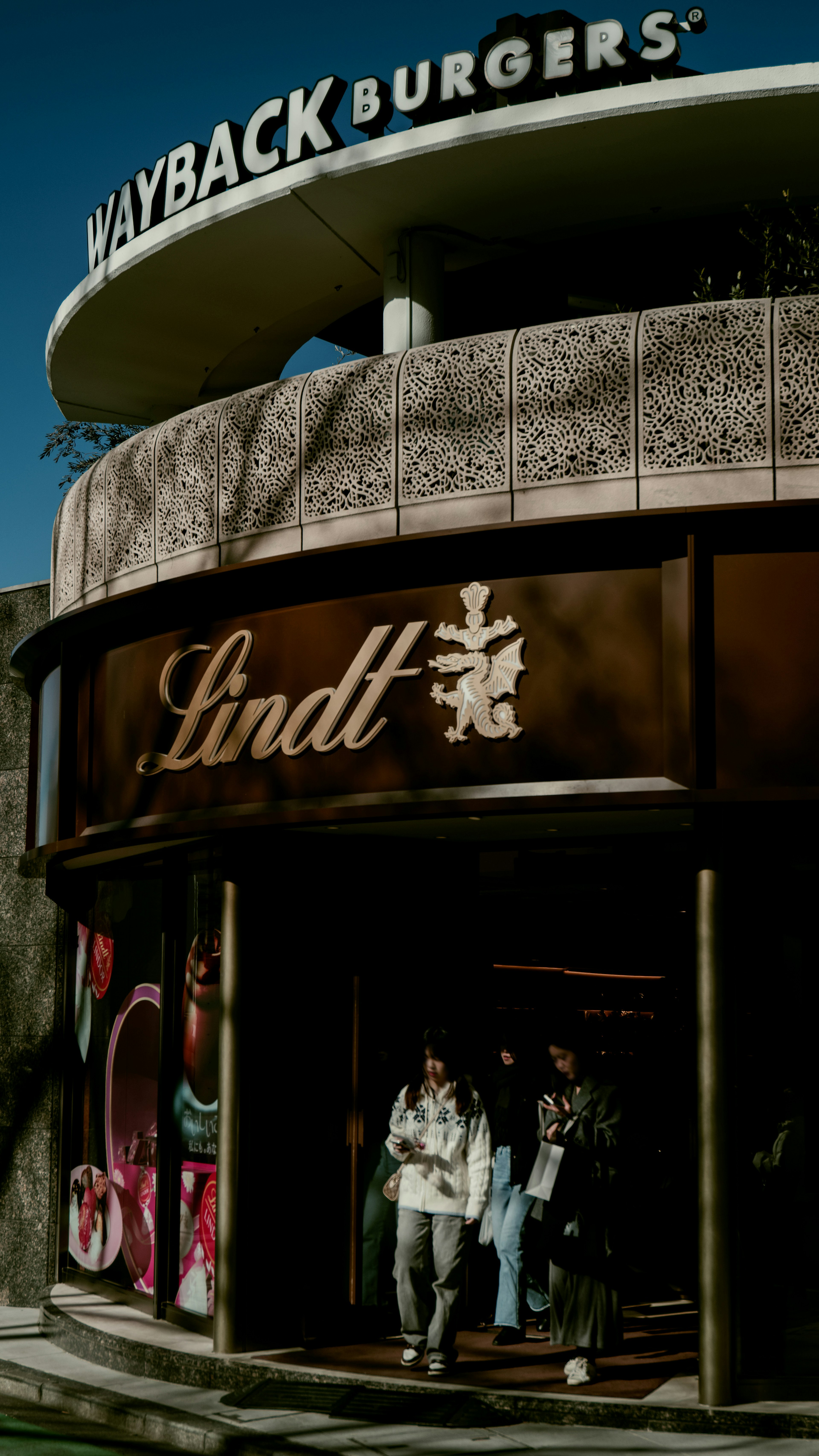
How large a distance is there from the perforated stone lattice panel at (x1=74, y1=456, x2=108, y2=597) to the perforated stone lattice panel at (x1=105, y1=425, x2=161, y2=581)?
0.08m

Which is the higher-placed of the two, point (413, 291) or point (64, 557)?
point (413, 291)

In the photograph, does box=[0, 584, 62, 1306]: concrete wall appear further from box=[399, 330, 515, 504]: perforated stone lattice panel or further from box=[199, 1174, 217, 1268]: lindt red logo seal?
box=[399, 330, 515, 504]: perforated stone lattice panel

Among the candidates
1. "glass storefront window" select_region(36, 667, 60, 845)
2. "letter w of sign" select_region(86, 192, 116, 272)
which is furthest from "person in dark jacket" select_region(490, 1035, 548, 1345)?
"letter w of sign" select_region(86, 192, 116, 272)

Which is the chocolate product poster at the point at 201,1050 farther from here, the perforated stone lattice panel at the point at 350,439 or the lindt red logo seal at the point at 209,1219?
the perforated stone lattice panel at the point at 350,439

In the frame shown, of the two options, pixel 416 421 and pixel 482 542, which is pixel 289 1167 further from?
pixel 416 421

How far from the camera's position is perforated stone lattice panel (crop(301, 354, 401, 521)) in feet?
28.7

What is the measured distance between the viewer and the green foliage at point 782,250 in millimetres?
8922

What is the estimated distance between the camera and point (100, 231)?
1161 cm

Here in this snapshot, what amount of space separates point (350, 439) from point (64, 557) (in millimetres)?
3076

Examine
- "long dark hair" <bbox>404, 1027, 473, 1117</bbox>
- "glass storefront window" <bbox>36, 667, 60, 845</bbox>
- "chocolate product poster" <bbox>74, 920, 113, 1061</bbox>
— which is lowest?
"long dark hair" <bbox>404, 1027, 473, 1117</bbox>

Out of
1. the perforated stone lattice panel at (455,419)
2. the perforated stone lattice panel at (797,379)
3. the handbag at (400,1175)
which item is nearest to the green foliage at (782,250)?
the perforated stone lattice panel at (797,379)

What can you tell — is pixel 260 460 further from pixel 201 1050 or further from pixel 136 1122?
pixel 136 1122

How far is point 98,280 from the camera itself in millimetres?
11266

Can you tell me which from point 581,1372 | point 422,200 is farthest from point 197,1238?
point 422,200
